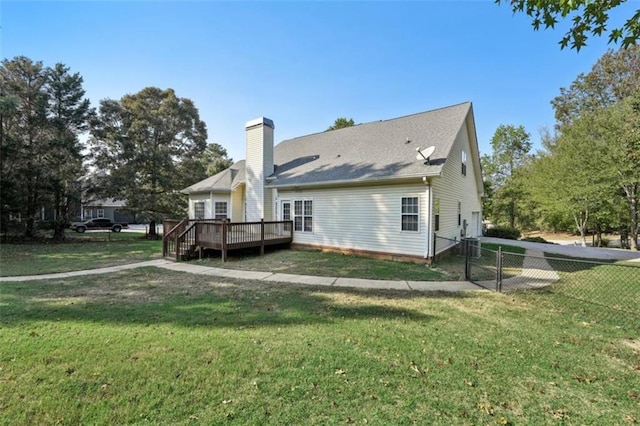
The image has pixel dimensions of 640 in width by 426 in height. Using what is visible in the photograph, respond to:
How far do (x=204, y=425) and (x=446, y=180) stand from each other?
1191 cm

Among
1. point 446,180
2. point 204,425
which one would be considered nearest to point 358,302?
point 204,425

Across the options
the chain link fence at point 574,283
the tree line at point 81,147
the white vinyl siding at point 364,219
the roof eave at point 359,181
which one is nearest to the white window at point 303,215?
the white vinyl siding at point 364,219

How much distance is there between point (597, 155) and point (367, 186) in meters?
17.1

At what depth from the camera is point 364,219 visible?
11.9 m

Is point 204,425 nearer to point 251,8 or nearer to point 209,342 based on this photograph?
point 209,342

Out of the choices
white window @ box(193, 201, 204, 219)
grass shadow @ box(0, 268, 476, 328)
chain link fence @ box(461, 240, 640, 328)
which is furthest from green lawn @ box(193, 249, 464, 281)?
white window @ box(193, 201, 204, 219)

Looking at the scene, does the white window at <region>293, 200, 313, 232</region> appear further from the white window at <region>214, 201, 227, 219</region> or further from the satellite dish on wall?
the satellite dish on wall

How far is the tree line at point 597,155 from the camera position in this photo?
55.7 ft

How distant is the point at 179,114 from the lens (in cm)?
2242

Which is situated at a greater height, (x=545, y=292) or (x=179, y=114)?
(x=179, y=114)

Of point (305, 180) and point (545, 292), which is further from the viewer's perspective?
point (305, 180)

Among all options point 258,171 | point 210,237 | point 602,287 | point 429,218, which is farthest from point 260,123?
point 602,287

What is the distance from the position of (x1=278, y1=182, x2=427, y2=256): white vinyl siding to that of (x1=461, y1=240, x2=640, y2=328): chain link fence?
8.65 feet

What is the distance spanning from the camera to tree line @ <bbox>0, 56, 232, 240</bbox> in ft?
55.5
